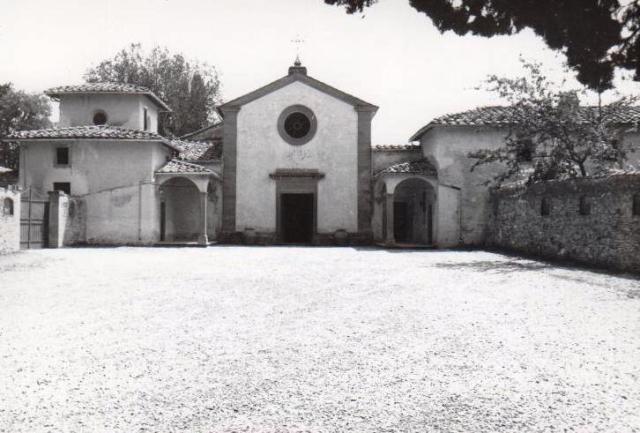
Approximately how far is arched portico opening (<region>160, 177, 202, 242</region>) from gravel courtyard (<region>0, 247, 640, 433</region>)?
14.0 meters

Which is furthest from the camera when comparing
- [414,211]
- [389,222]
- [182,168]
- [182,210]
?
[414,211]

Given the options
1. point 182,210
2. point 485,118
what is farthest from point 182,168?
point 485,118

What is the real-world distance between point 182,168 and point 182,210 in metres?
3.27

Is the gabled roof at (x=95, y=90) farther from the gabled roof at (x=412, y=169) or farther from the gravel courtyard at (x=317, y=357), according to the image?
the gravel courtyard at (x=317, y=357)

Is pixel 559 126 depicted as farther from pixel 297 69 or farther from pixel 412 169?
pixel 297 69

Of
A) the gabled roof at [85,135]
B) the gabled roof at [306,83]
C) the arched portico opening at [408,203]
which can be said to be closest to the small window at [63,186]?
the gabled roof at [85,135]

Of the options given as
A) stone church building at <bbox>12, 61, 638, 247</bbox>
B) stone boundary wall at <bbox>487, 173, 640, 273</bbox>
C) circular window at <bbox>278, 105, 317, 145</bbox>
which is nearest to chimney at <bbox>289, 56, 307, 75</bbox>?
stone church building at <bbox>12, 61, 638, 247</bbox>

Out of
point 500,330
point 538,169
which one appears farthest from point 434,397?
point 538,169

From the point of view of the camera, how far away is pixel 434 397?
11.2ft

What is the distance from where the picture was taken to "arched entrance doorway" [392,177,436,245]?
71.9 feet

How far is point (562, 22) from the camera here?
2.51 meters

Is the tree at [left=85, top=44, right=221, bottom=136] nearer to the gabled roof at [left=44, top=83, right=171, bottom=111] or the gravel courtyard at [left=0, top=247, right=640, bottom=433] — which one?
the gabled roof at [left=44, top=83, right=171, bottom=111]

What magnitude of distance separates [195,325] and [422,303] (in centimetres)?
325

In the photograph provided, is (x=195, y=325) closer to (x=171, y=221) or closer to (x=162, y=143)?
(x=162, y=143)
